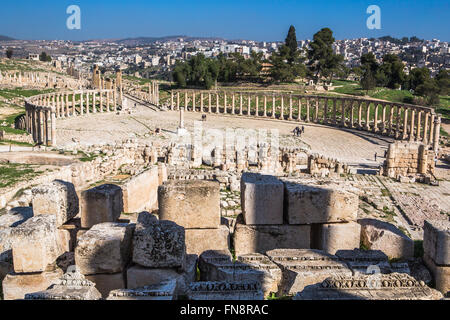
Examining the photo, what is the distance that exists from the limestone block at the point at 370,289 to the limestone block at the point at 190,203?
3.24m

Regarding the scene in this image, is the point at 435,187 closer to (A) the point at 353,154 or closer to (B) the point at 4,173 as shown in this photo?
(A) the point at 353,154

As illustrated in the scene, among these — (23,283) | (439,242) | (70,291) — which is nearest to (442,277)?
(439,242)

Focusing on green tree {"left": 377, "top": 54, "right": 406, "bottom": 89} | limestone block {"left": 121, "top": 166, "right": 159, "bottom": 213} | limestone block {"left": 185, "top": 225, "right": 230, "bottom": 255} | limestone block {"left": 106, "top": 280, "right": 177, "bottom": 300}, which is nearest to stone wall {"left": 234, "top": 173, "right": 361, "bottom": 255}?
limestone block {"left": 185, "top": 225, "right": 230, "bottom": 255}

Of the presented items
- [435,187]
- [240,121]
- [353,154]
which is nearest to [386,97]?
[240,121]

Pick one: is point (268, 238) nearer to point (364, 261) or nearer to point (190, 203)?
point (190, 203)

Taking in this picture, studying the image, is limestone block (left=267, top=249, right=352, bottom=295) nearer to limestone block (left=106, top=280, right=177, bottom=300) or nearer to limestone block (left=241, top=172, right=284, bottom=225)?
limestone block (left=241, top=172, right=284, bottom=225)

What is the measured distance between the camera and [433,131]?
39031 mm

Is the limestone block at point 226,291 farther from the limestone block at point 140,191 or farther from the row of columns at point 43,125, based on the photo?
the row of columns at point 43,125

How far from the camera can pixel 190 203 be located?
861cm

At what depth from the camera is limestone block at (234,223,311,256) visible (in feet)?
29.5

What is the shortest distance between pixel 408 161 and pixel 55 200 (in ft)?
78.9

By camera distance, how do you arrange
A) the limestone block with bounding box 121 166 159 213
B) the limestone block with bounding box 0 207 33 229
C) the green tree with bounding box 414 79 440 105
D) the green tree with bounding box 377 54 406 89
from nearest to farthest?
the limestone block with bounding box 0 207 33 229 < the limestone block with bounding box 121 166 159 213 < the green tree with bounding box 414 79 440 105 < the green tree with bounding box 377 54 406 89

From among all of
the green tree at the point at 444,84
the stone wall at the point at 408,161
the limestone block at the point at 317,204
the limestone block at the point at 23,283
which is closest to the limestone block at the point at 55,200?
the limestone block at the point at 23,283

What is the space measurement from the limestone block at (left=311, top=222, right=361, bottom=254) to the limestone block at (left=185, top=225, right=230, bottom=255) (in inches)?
75.5
